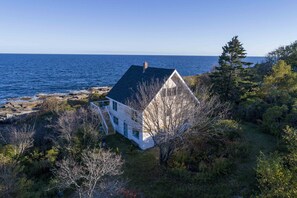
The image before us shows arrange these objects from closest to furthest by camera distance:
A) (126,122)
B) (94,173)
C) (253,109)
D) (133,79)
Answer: (94,173), (126,122), (133,79), (253,109)

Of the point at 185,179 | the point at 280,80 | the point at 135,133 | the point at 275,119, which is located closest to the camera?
the point at 185,179

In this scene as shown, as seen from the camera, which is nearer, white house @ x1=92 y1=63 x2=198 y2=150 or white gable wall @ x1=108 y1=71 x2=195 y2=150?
white house @ x1=92 y1=63 x2=198 y2=150

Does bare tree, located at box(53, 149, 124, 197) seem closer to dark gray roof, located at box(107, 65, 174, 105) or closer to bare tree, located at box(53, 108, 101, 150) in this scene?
bare tree, located at box(53, 108, 101, 150)

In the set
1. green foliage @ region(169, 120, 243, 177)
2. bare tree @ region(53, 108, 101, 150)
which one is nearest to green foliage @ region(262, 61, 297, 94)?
green foliage @ region(169, 120, 243, 177)

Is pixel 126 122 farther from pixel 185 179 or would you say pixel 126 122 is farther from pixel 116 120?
pixel 185 179

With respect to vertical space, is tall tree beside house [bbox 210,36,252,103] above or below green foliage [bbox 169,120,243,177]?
above

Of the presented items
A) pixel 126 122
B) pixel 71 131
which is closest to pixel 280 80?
pixel 126 122
